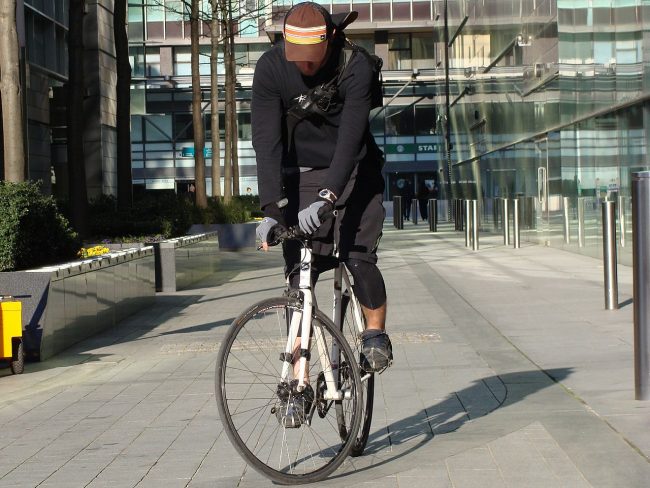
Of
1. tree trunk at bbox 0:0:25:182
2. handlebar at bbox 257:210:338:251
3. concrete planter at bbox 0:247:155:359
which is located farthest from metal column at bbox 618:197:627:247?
handlebar at bbox 257:210:338:251

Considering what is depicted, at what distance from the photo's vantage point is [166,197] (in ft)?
78.8

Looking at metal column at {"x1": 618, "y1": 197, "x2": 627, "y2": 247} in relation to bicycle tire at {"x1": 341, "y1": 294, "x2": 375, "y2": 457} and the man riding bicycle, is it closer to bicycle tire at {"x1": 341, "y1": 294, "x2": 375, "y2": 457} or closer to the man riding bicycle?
bicycle tire at {"x1": 341, "y1": 294, "x2": 375, "y2": 457}

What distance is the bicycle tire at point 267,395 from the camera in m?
4.86

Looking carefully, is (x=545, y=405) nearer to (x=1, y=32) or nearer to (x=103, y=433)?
(x=103, y=433)

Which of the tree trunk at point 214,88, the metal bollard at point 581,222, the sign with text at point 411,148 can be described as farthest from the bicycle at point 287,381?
the sign with text at point 411,148

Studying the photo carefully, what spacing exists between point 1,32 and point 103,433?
7.20 m

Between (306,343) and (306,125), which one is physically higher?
(306,125)

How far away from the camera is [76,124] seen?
60.5ft

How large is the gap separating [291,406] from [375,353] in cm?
47

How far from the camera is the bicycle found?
16.0ft

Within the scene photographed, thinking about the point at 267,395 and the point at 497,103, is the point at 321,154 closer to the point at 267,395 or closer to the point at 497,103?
the point at 267,395

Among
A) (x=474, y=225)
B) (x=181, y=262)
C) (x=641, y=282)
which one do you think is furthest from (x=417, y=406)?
(x=474, y=225)

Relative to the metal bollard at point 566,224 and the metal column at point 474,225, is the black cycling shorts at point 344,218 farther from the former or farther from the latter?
the metal column at point 474,225

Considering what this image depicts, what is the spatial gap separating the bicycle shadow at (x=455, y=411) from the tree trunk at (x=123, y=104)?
48.4ft
